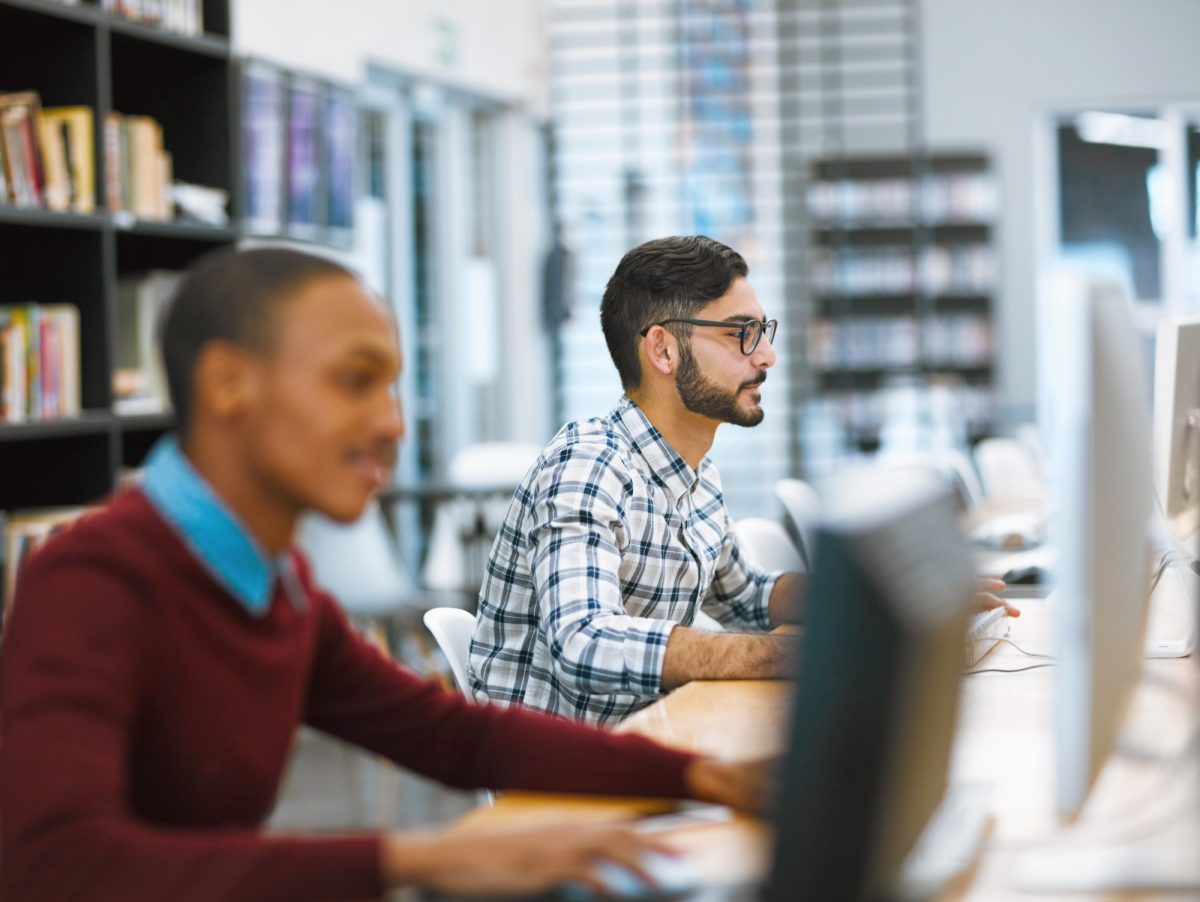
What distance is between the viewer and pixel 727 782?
121 cm

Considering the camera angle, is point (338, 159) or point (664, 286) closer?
point (664, 286)

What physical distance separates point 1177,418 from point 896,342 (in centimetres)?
693

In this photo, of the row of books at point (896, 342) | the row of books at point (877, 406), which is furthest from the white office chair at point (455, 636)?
the row of books at point (896, 342)

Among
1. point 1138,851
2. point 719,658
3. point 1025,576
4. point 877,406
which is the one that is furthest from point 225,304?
point 877,406

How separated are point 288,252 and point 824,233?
8086 mm

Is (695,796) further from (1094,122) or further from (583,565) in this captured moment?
(1094,122)

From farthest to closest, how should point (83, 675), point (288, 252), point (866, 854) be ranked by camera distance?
point (288, 252) < point (83, 675) < point (866, 854)

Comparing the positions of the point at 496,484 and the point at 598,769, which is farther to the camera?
the point at 496,484

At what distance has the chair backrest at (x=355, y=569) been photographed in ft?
13.5

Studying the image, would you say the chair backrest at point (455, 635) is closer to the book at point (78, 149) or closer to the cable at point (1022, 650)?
the cable at point (1022, 650)

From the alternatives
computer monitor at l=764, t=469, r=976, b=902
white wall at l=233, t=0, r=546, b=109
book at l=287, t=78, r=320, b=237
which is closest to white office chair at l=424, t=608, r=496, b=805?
computer monitor at l=764, t=469, r=976, b=902

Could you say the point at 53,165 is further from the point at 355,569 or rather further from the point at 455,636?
the point at 455,636

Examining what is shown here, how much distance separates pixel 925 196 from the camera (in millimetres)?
9109

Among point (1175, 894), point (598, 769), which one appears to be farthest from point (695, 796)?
point (1175, 894)
